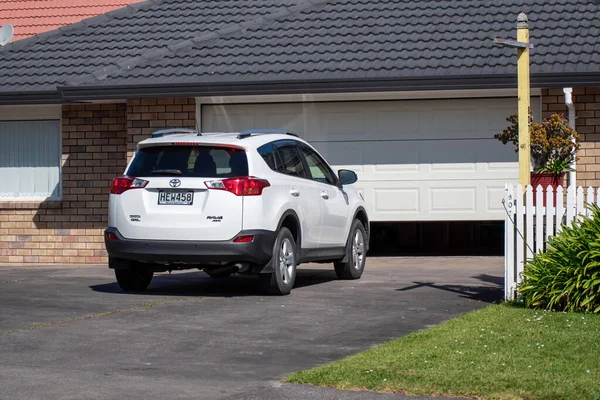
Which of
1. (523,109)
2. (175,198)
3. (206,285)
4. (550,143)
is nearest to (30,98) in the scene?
(206,285)

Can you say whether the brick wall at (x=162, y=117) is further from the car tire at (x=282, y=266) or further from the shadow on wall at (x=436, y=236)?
the car tire at (x=282, y=266)

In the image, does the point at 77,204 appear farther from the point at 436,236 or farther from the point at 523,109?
the point at 523,109

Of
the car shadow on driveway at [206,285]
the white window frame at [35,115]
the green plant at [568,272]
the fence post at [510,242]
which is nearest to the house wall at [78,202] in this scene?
the white window frame at [35,115]

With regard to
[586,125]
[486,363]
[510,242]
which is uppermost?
[586,125]

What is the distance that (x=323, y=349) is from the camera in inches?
345

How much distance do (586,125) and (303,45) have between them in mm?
4310

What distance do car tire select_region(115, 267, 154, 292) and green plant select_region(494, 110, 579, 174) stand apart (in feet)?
15.7

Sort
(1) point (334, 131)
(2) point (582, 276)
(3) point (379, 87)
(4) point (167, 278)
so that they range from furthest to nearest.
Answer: (1) point (334, 131)
(3) point (379, 87)
(4) point (167, 278)
(2) point (582, 276)

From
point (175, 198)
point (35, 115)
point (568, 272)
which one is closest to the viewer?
point (568, 272)

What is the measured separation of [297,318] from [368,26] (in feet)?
29.6

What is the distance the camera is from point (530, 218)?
11.2 m

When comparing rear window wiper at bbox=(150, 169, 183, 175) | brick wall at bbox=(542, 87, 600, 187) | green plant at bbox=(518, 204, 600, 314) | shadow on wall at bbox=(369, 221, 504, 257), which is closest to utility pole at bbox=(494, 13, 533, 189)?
green plant at bbox=(518, 204, 600, 314)

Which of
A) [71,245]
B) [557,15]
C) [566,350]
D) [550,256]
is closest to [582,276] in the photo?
[550,256]

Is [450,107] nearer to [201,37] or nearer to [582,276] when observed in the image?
[201,37]
